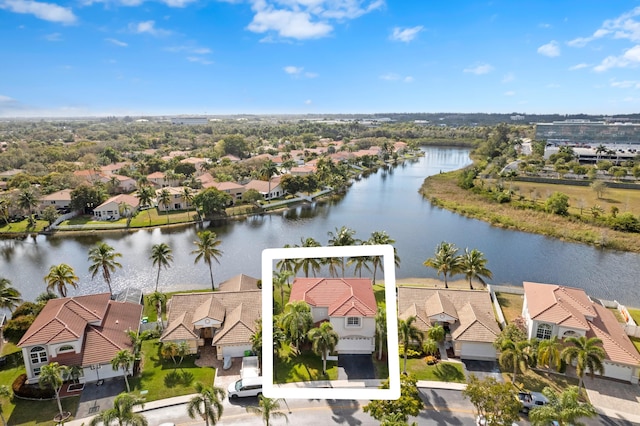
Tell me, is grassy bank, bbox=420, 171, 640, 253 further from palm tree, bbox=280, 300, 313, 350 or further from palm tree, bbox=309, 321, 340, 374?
palm tree, bbox=309, 321, 340, 374

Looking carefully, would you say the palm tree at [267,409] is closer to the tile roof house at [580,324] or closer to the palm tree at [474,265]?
the tile roof house at [580,324]

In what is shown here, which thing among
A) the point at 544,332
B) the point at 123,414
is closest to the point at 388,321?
the point at 123,414

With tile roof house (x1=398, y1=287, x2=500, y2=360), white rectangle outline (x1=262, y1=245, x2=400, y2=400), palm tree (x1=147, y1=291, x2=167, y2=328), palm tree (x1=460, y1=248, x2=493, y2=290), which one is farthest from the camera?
palm tree (x1=460, y1=248, x2=493, y2=290)

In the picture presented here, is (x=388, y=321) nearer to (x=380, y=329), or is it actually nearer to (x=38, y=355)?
(x=380, y=329)

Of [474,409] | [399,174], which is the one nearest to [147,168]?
[399,174]

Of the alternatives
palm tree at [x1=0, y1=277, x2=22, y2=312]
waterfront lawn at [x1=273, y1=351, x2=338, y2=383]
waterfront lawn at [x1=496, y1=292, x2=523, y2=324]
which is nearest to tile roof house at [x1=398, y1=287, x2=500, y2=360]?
waterfront lawn at [x1=496, y1=292, x2=523, y2=324]
